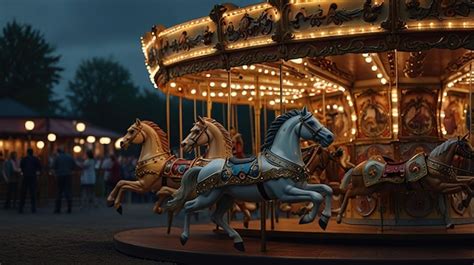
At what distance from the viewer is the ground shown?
465 inches

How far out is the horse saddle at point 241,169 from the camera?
10.7 metres

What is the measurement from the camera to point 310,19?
471 inches

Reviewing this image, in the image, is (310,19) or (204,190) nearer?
(204,190)

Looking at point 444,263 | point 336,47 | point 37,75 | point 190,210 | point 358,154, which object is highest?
point 37,75

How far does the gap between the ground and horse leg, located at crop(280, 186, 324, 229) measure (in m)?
2.34

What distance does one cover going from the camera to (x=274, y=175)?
34.3ft

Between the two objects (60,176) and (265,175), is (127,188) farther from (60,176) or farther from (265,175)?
→ (60,176)

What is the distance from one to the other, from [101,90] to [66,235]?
75.7 meters

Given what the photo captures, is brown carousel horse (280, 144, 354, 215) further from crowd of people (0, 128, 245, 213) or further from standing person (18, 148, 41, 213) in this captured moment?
standing person (18, 148, 41, 213)

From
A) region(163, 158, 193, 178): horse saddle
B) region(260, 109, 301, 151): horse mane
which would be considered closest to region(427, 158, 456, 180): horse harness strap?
region(260, 109, 301, 151): horse mane

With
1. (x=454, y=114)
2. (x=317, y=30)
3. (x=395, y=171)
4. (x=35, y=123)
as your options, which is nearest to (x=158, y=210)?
(x=395, y=171)

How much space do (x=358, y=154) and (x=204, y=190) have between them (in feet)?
18.5

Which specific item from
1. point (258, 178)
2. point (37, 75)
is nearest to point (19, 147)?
point (37, 75)

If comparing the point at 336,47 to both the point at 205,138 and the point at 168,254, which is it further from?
the point at 168,254
